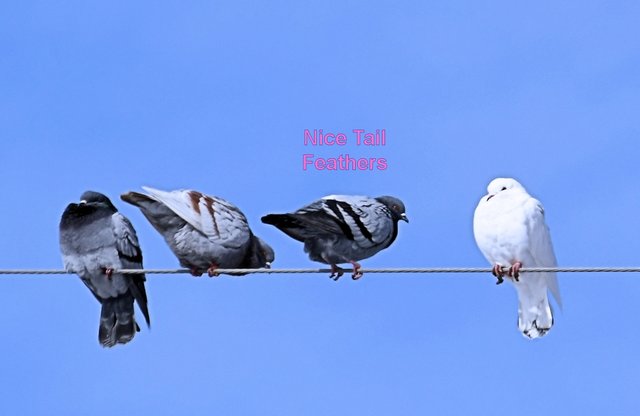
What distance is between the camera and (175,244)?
11211 mm

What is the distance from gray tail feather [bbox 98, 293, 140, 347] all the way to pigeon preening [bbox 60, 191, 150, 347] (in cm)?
3

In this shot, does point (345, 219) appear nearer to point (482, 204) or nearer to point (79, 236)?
point (482, 204)

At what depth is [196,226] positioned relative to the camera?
11.1 meters

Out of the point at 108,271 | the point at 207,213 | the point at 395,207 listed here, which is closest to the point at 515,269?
the point at 395,207

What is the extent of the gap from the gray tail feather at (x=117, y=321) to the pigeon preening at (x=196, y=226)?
0.90 metres

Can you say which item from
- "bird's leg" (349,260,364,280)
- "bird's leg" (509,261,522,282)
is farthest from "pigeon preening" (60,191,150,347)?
"bird's leg" (509,261,522,282)

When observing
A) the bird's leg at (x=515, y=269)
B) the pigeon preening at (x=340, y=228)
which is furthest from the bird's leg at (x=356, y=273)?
the bird's leg at (x=515, y=269)

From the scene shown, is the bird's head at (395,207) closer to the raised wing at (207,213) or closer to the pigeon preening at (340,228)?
the pigeon preening at (340,228)

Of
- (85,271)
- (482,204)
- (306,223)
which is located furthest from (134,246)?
(482,204)

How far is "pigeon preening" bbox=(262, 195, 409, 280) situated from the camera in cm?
1095

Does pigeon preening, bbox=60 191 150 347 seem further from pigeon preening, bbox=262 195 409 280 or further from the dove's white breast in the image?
the dove's white breast

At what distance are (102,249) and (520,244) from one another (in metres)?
3.14

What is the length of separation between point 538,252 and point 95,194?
3.37 m

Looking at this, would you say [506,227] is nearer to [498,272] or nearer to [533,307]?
[498,272]
